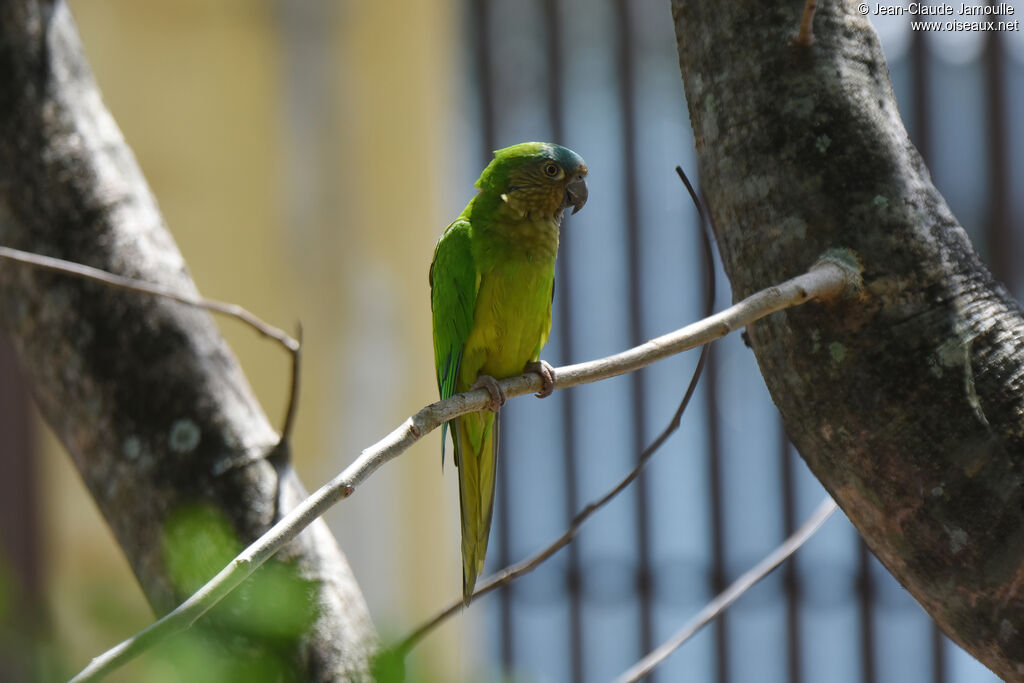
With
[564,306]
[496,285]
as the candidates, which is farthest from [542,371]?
[564,306]

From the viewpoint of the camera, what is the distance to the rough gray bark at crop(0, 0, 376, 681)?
133cm

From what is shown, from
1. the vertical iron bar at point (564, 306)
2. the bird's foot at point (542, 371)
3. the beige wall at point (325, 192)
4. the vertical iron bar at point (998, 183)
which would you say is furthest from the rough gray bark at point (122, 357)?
the vertical iron bar at point (998, 183)

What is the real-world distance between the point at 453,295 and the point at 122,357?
512 millimetres

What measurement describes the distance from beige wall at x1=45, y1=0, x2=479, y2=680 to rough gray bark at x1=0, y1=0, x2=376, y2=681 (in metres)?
2.12

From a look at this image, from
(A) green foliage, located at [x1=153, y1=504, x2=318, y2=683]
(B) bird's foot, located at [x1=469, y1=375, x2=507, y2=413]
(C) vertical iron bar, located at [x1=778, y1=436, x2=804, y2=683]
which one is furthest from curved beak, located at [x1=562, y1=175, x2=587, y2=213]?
(C) vertical iron bar, located at [x1=778, y1=436, x2=804, y2=683]

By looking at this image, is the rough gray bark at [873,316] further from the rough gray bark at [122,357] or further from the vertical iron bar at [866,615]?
the vertical iron bar at [866,615]

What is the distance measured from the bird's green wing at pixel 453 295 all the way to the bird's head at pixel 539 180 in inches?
3.6

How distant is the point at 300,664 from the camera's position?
3.62 ft

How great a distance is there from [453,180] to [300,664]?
3.19m

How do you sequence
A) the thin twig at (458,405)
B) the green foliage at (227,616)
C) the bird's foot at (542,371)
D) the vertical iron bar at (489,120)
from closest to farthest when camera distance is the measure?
→ 1. the green foliage at (227,616)
2. the thin twig at (458,405)
3. the bird's foot at (542,371)
4. the vertical iron bar at (489,120)

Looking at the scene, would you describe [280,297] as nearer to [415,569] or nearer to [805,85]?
[415,569]

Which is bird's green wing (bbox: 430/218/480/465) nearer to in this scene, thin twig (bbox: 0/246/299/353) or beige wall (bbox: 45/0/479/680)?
thin twig (bbox: 0/246/299/353)

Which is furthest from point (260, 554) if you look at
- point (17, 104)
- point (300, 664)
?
point (17, 104)

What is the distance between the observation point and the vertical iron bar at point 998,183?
3.41 m
